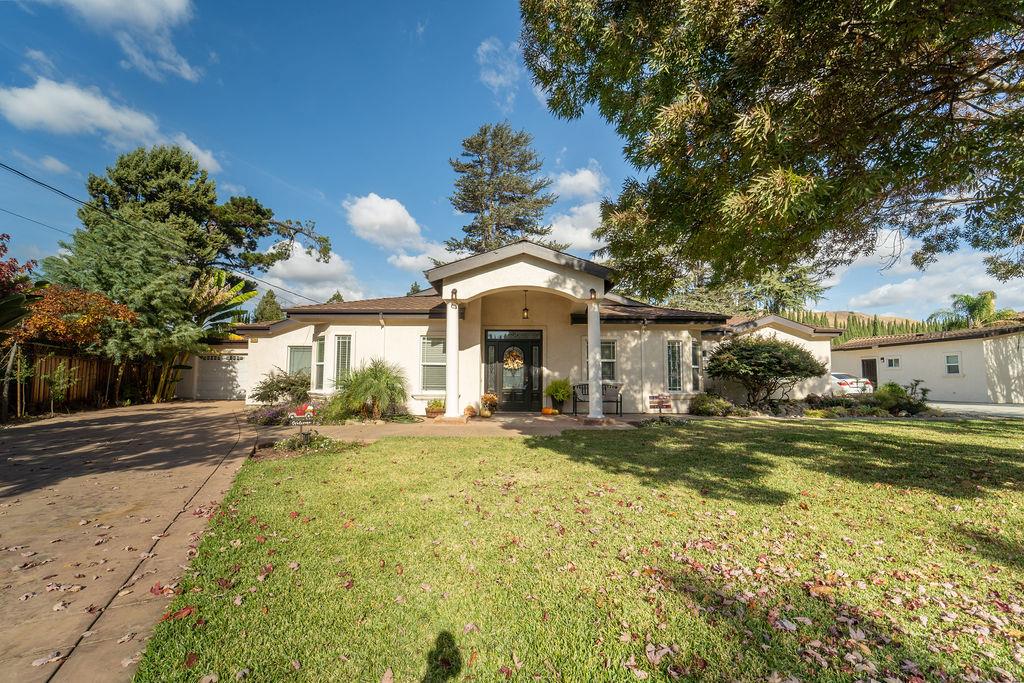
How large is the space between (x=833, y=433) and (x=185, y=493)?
12768 millimetres

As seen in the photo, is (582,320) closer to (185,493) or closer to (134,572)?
(185,493)

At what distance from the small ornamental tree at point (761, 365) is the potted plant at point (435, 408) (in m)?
10.1

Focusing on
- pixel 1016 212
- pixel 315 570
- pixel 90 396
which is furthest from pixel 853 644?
pixel 90 396

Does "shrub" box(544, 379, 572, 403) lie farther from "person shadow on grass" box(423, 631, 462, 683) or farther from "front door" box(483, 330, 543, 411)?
"person shadow on grass" box(423, 631, 462, 683)

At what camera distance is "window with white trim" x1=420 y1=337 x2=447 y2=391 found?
13250 mm

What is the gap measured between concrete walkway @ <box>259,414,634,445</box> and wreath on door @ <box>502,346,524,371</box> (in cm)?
209

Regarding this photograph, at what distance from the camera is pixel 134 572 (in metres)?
3.15

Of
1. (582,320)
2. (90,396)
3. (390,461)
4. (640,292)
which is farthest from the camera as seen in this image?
(90,396)

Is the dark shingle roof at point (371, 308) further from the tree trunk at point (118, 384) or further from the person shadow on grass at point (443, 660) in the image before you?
the person shadow on grass at point (443, 660)

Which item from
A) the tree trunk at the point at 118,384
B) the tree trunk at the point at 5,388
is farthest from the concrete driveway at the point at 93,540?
the tree trunk at the point at 118,384

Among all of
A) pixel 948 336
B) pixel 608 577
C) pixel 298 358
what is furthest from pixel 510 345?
pixel 948 336

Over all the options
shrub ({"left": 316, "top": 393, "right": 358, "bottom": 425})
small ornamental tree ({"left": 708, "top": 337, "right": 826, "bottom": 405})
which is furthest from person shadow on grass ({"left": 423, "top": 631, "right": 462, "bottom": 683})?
small ornamental tree ({"left": 708, "top": 337, "right": 826, "bottom": 405})

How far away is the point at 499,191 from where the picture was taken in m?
28.4

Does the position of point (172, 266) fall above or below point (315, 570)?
above
